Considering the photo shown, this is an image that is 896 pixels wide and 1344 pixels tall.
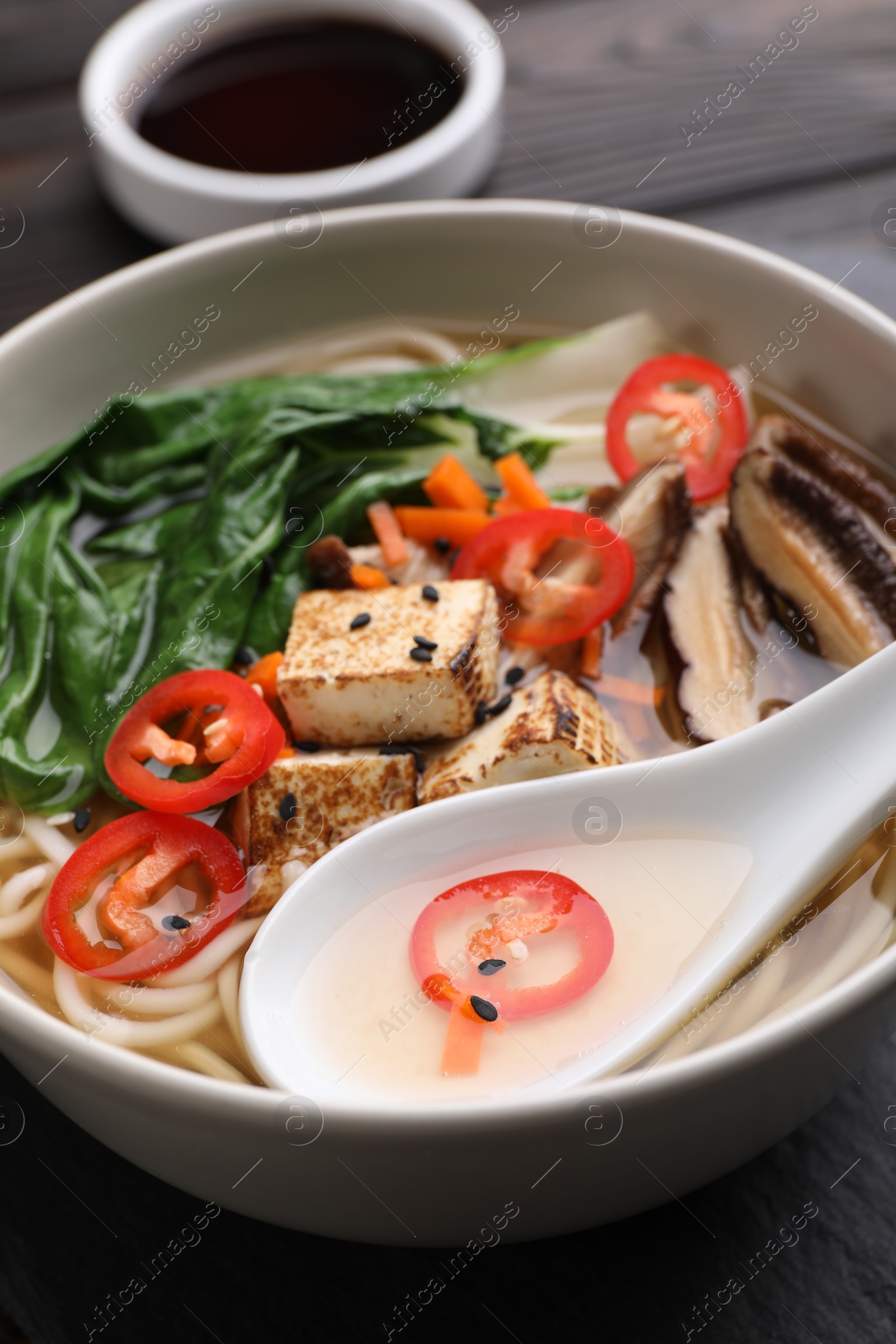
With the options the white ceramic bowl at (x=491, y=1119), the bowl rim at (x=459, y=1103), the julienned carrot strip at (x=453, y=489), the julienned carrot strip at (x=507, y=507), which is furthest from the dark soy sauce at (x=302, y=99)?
the bowl rim at (x=459, y=1103)

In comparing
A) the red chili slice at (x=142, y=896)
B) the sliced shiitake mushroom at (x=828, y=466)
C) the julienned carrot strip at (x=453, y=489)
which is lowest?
the red chili slice at (x=142, y=896)

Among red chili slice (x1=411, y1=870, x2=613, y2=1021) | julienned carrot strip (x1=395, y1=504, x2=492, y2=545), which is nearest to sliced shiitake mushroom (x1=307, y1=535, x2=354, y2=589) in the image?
julienned carrot strip (x1=395, y1=504, x2=492, y2=545)

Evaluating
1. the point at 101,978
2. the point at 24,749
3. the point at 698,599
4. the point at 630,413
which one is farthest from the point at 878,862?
the point at 24,749

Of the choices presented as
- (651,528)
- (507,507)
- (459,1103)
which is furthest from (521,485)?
(459,1103)

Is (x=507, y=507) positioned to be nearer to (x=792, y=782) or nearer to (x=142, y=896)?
(x=792, y=782)

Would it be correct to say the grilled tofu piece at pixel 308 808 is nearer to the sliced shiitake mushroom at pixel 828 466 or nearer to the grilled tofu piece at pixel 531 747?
the grilled tofu piece at pixel 531 747

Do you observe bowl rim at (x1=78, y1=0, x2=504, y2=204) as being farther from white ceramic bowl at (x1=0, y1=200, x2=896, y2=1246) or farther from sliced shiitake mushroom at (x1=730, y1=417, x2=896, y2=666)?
sliced shiitake mushroom at (x1=730, y1=417, x2=896, y2=666)
